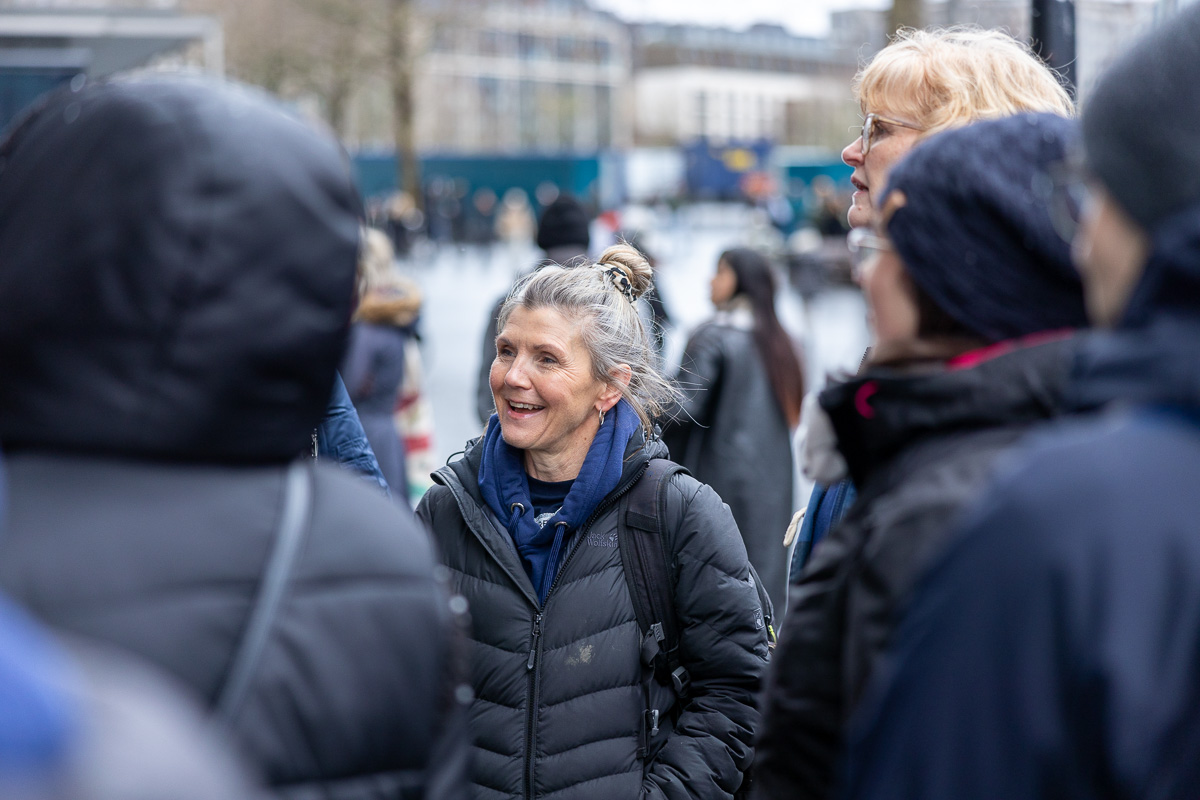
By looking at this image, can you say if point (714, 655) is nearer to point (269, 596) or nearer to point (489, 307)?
point (269, 596)

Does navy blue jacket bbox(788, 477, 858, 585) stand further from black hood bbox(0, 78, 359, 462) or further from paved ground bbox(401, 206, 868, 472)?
black hood bbox(0, 78, 359, 462)

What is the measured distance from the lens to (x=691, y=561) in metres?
2.63

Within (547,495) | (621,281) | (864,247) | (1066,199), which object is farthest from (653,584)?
(1066,199)

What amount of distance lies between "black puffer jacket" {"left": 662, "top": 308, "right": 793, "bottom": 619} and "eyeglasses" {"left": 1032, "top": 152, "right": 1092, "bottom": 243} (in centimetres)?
379

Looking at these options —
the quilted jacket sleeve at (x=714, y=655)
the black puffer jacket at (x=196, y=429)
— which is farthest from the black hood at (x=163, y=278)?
the quilted jacket sleeve at (x=714, y=655)

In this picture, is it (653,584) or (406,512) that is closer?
(406,512)

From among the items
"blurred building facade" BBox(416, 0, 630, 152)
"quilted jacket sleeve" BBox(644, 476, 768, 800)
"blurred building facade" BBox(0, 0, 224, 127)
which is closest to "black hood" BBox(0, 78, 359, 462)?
"quilted jacket sleeve" BBox(644, 476, 768, 800)

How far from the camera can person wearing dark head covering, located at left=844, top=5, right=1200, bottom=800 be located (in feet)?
3.46

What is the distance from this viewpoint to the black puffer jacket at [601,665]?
250 centimetres

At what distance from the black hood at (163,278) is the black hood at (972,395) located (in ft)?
2.31

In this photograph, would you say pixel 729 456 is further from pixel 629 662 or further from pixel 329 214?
pixel 329 214

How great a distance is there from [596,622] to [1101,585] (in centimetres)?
163

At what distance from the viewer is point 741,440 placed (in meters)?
5.30

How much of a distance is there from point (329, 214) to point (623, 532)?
1479 millimetres
